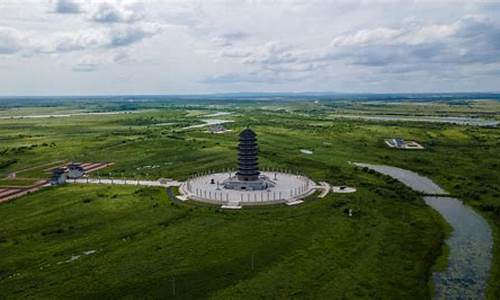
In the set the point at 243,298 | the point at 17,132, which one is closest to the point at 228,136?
the point at 17,132

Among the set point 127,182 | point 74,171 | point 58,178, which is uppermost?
point 74,171

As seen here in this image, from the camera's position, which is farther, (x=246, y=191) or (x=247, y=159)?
(x=247, y=159)

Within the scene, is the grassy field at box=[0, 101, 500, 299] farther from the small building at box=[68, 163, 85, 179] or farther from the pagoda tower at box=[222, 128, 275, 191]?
the pagoda tower at box=[222, 128, 275, 191]

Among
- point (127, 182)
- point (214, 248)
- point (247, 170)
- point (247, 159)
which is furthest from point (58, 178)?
point (214, 248)

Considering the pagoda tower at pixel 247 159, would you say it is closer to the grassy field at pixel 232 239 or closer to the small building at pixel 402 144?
the grassy field at pixel 232 239

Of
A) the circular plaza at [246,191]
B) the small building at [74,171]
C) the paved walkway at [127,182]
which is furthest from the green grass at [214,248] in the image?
the small building at [74,171]

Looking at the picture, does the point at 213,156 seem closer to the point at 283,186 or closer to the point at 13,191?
the point at 283,186

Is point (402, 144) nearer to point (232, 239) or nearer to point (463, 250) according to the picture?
point (463, 250)
